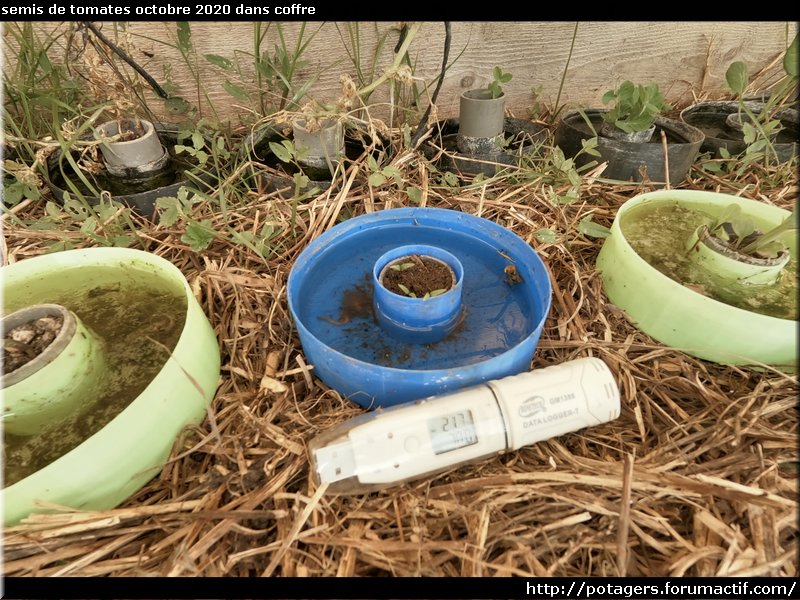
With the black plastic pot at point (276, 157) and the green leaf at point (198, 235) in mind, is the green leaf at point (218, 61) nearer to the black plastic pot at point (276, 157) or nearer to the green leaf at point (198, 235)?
the black plastic pot at point (276, 157)

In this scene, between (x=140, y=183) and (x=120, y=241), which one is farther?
(x=140, y=183)

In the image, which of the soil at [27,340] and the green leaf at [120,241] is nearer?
the soil at [27,340]

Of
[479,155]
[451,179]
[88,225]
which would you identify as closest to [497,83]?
[479,155]

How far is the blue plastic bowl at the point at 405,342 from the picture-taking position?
0.84m

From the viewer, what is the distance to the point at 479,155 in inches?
57.4

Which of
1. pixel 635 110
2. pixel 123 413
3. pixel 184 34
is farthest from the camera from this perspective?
pixel 635 110

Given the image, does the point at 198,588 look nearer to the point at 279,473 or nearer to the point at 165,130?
the point at 279,473

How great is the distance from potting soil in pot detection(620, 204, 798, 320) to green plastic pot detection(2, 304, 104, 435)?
1.20 meters

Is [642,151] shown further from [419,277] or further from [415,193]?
[419,277]

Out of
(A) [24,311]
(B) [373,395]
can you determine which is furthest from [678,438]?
(A) [24,311]

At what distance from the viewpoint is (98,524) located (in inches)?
28.2

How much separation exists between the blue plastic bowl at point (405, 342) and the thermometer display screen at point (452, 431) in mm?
74

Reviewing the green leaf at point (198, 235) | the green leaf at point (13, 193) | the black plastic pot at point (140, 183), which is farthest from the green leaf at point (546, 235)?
the green leaf at point (13, 193)

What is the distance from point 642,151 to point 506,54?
1.96ft
